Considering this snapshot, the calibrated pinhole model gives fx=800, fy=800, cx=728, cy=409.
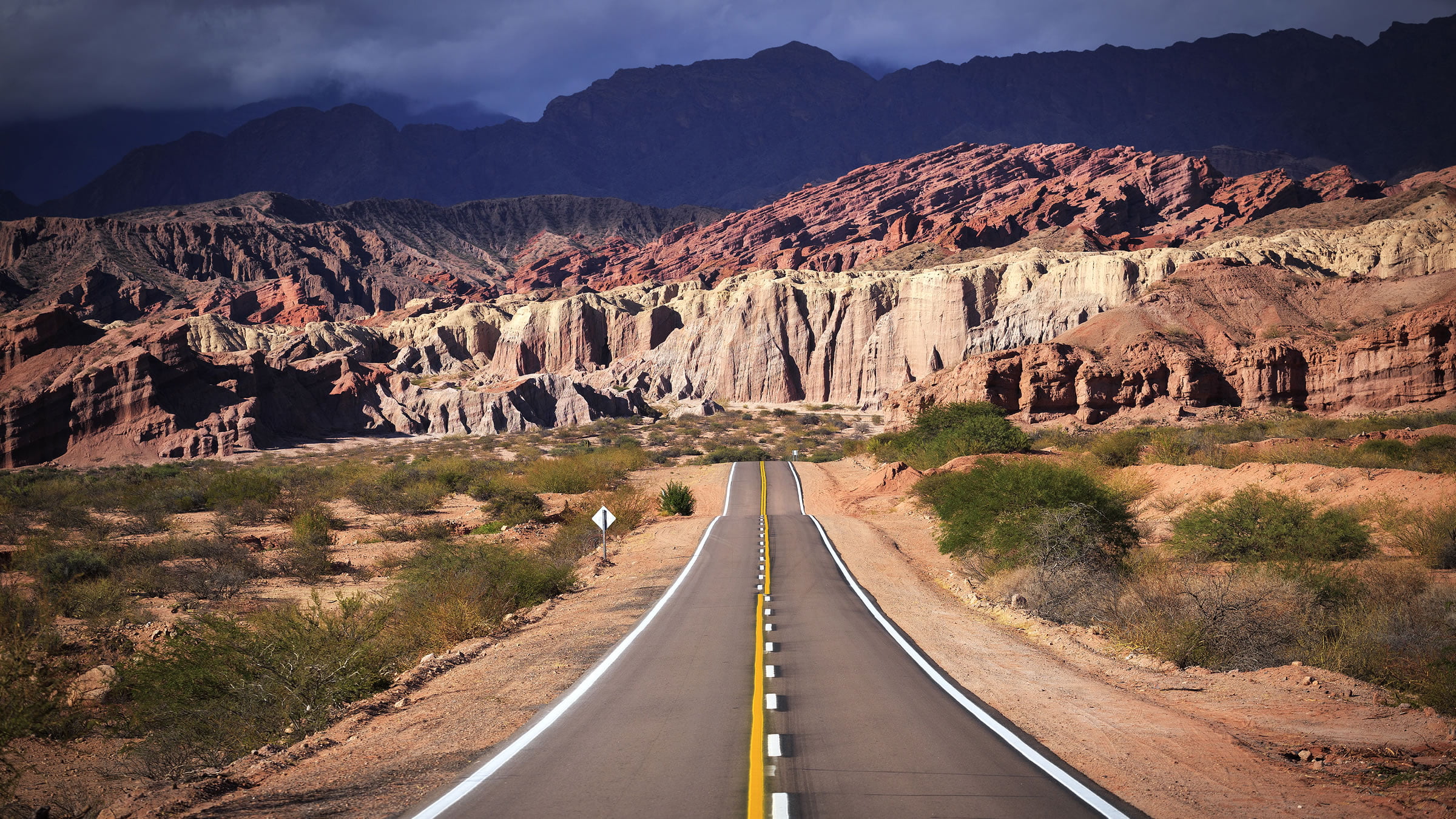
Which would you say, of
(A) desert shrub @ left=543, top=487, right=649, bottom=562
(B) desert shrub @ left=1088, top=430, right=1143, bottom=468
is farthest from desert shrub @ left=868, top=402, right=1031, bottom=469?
(A) desert shrub @ left=543, top=487, right=649, bottom=562

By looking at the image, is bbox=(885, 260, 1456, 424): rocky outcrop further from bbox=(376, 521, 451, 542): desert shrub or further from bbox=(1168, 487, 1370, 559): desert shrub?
bbox=(376, 521, 451, 542): desert shrub

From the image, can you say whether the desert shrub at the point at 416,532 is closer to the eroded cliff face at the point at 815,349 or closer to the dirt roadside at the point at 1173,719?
the dirt roadside at the point at 1173,719

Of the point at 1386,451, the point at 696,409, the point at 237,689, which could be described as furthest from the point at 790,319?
the point at 237,689

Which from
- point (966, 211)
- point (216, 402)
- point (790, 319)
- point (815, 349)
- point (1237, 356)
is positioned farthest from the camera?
point (966, 211)

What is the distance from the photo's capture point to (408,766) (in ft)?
21.5

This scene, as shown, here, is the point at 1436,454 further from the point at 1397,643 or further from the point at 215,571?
the point at 215,571

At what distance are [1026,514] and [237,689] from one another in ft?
51.1

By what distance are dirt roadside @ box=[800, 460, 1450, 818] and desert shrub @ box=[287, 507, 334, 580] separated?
1516cm

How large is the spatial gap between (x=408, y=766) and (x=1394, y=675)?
35.5 feet

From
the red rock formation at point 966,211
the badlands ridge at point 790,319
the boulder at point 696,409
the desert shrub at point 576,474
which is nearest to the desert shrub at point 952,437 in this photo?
the badlands ridge at point 790,319

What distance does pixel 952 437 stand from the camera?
126 feet

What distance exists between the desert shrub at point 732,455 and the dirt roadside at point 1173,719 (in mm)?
36612

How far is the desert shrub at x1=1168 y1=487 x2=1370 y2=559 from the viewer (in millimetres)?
16828

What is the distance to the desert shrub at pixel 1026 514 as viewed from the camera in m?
17.3
